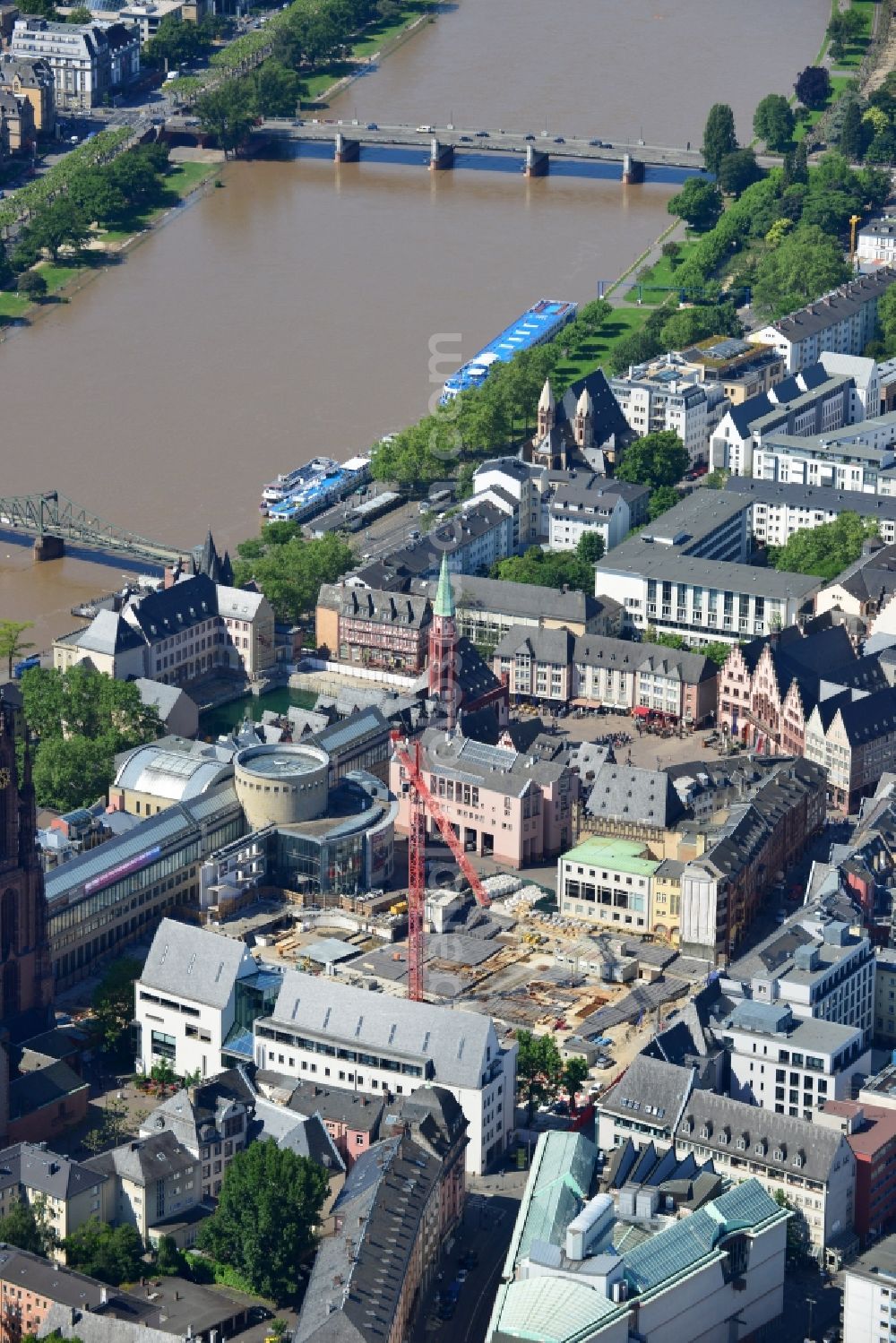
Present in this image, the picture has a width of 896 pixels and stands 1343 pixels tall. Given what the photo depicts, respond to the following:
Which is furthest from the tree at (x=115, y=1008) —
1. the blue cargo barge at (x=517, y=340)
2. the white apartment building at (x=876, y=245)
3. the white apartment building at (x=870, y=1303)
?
the white apartment building at (x=876, y=245)

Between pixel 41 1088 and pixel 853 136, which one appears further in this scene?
pixel 853 136

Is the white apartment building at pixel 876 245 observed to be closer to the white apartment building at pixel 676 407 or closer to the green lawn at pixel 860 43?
the white apartment building at pixel 676 407

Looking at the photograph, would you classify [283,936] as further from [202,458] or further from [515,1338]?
[202,458]

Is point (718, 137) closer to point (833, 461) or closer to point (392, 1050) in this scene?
point (833, 461)

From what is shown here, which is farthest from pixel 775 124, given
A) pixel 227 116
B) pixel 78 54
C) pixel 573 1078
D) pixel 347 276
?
pixel 573 1078

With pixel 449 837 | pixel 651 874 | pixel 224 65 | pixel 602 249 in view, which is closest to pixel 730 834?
pixel 651 874

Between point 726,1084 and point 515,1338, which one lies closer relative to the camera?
point 515,1338

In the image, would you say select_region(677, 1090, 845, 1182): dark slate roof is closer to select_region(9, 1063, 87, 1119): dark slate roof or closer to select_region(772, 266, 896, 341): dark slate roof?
select_region(9, 1063, 87, 1119): dark slate roof

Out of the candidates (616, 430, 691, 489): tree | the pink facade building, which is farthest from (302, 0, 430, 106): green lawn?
the pink facade building
